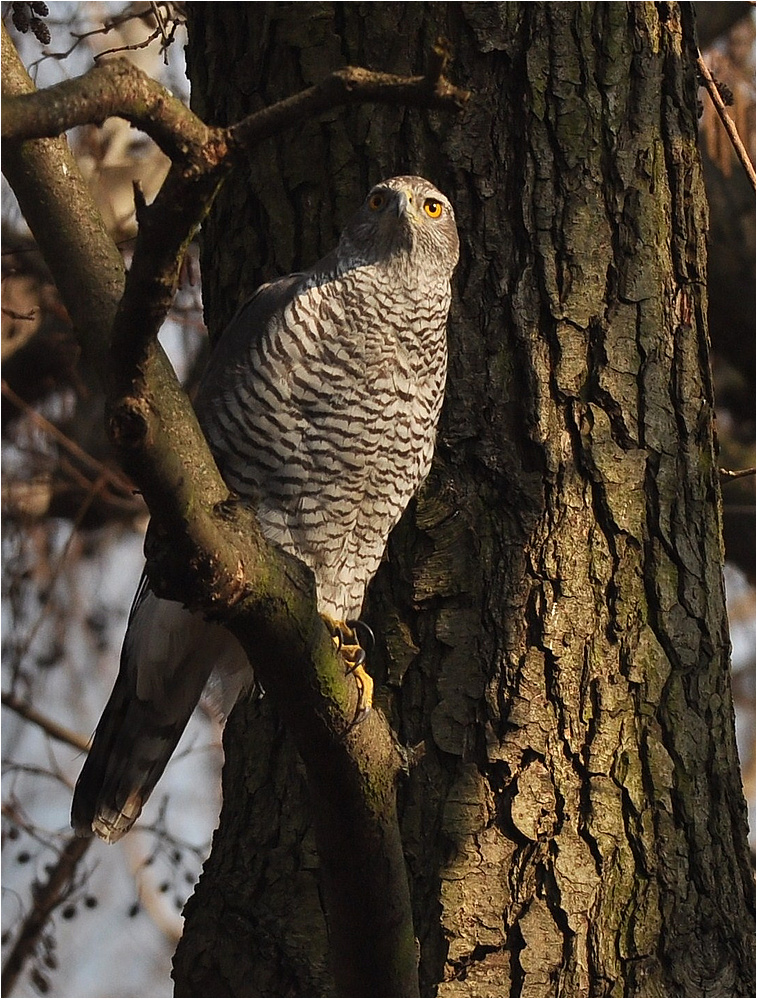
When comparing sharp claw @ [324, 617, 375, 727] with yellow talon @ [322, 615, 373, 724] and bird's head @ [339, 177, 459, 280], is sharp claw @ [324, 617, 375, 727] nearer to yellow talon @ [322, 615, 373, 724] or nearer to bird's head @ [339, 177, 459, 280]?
yellow talon @ [322, 615, 373, 724]

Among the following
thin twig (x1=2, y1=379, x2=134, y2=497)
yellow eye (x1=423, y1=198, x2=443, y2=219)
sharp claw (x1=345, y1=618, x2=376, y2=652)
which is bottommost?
sharp claw (x1=345, y1=618, x2=376, y2=652)

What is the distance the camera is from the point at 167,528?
69.7 inches

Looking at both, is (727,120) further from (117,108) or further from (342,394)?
(117,108)

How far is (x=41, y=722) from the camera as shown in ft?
17.1

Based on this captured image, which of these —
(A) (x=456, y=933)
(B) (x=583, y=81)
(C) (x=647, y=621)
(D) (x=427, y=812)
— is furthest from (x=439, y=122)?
(A) (x=456, y=933)

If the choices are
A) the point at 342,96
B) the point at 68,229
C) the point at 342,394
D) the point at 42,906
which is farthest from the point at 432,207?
the point at 42,906

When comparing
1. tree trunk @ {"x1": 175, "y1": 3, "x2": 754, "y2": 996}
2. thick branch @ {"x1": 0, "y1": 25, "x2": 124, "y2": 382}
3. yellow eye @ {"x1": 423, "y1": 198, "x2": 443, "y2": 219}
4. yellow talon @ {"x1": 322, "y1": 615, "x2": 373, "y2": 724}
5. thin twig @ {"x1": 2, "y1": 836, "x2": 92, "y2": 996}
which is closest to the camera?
A: thick branch @ {"x1": 0, "y1": 25, "x2": 124, "y2": 382}

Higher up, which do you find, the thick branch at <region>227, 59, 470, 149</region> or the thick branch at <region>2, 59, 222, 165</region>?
the thick branch at <region>227, 59, 470, 149</region>

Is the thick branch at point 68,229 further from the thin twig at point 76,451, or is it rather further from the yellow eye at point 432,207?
the thin twig at point 76,451

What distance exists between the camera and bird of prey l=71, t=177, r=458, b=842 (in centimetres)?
288

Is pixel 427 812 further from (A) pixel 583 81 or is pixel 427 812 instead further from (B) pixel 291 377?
(A) pixel 583 81

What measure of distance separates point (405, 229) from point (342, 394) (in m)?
0.41

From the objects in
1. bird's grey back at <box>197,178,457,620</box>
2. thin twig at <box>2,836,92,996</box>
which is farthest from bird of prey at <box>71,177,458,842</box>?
thin twig at <box>2,836,92,996</box>

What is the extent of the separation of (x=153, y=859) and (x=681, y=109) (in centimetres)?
347
